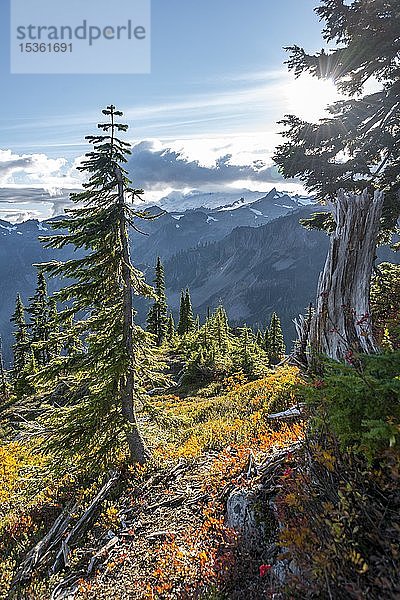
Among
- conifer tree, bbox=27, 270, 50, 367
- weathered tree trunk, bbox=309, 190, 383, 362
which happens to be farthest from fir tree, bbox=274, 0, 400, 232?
conifer tree, bbox=27, 270, 50, 367

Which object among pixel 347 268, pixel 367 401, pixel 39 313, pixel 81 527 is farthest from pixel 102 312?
pixel 39 313

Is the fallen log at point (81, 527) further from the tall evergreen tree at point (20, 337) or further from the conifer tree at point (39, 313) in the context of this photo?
the tall evergreen tree at point (20, 337)

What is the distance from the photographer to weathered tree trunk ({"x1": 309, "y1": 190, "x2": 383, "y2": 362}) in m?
6.76

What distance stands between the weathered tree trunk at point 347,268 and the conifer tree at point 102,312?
18.4ft

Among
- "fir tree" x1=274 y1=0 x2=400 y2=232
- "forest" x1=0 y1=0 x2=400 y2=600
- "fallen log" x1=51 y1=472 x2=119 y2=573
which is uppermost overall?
"fir tree" x1=274 y1=0 x2=400 y2=232

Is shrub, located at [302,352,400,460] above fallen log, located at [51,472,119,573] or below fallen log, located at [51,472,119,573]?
above

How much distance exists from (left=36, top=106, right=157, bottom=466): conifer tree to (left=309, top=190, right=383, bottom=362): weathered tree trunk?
5.61 metres

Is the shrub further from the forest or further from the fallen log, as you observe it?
the fallen log

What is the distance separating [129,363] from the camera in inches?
423

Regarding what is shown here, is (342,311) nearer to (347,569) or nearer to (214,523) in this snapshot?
(347,569)

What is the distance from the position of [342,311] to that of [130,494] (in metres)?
7.50

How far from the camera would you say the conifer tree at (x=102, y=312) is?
10234 mm

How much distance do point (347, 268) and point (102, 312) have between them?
6.91m

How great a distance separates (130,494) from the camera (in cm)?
1008
